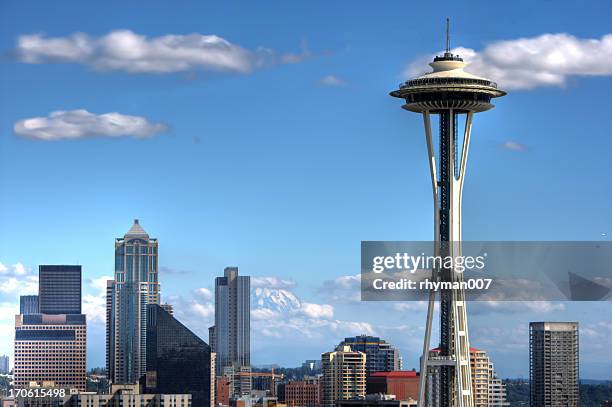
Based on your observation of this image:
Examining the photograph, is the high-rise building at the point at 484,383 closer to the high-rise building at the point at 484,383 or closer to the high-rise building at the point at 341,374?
the high-rise building at the point at 484,383

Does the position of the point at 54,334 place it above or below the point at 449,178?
below

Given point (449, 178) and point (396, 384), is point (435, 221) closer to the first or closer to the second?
point (449, 178)

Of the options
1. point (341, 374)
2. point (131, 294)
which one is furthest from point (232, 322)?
point (341, 374)

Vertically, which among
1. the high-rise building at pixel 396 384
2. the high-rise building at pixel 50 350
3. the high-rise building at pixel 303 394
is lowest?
the high-rise building at pixel 303 394

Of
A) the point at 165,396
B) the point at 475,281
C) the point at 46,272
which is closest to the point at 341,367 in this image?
the point at 165,396

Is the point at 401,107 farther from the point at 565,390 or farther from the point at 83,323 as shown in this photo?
the point at 83,323

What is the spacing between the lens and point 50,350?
13888cm

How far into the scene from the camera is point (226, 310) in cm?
15488

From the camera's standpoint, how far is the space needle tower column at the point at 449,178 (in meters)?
64.8

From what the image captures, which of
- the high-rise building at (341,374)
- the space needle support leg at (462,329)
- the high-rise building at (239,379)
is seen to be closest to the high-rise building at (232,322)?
the high-rise building at (239,379)

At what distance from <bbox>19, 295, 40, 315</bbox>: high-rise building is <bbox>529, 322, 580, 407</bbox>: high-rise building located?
231ft

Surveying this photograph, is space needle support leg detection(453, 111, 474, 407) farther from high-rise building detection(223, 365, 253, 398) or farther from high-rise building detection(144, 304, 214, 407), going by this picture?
high-rise building detection(223, 365, 253, 398)

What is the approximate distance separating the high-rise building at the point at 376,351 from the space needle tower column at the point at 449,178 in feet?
150

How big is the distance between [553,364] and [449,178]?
108 feet
